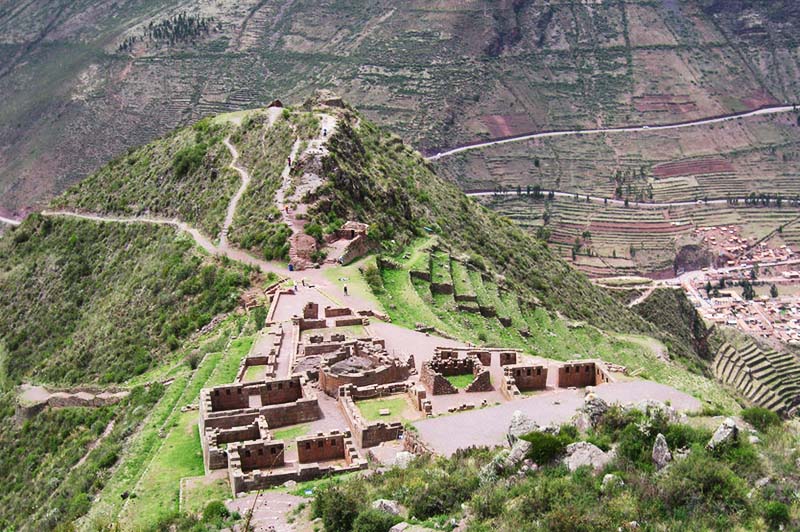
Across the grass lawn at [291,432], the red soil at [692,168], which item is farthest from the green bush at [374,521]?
the red soil at [692,168]

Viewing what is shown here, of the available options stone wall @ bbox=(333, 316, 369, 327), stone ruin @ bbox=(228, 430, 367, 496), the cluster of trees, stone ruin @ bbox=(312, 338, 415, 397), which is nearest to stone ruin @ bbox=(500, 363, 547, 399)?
stone ruin @ bbox=(312, 338, 415, 397)

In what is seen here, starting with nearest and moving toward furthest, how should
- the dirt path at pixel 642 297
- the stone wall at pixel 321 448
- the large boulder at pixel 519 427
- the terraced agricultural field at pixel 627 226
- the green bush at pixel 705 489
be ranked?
the green bush at pixel 705 489 < the large boulder at pixel 519 427 < the stone wall at pixel 321 448 < the dirt path at pixel 642 297 < the terraced agricultural field at pixel 627 226

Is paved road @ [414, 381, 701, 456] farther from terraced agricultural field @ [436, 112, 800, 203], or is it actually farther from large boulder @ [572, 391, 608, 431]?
terraced agricultural field @ [436, 112, 800, 203]

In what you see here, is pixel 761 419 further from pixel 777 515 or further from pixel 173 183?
pixel 173 183

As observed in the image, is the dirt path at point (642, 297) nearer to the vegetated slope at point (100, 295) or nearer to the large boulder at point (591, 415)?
the vegetated slope at point (100, 295)

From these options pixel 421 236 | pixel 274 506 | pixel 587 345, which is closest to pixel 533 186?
pixel 421 236

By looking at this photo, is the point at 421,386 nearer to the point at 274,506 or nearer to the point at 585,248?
the point at 274,506

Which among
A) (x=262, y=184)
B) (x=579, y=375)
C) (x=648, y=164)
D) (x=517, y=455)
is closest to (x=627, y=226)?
(x=648, y=164)
